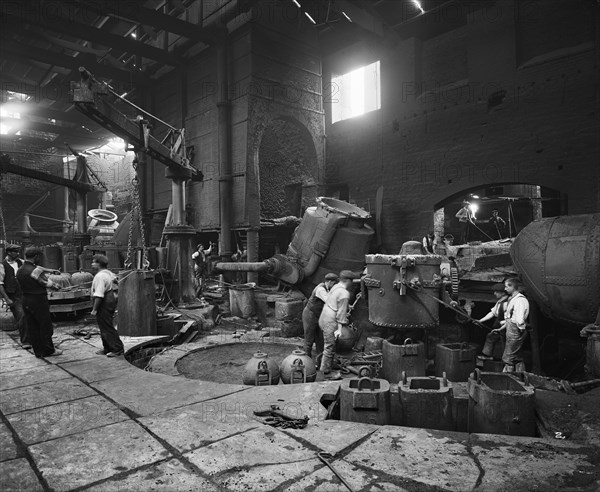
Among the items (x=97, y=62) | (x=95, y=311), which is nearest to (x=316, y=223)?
(x=95, y=311)

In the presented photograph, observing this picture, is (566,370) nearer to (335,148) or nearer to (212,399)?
(212,399)

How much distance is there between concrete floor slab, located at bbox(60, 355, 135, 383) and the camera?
5130 mm

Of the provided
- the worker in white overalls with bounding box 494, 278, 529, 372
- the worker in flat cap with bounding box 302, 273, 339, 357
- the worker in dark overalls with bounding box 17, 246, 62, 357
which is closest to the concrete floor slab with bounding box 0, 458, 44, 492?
the worker in dark overalls with bounding box 17, 246, 62, 357

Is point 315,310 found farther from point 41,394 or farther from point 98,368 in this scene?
point 41,394

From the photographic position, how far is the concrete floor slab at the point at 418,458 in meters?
2.84

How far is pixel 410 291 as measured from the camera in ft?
21.8

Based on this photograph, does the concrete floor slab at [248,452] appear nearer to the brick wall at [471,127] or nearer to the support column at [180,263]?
the support column at [180,263]

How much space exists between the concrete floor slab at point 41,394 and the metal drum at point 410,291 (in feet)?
14.5

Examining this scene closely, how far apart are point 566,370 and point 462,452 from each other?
5835 millimetres

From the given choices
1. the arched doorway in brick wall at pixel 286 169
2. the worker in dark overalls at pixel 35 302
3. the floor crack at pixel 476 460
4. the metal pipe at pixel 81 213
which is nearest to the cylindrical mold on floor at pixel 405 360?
the floor crack at pixel 476 460

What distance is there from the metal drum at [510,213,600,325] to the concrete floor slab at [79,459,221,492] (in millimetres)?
6036

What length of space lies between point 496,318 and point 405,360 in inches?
93.4

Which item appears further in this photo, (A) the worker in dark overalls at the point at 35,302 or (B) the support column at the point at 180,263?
(B) the support column at the point at 180,263

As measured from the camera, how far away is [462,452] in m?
3.22
